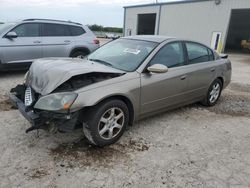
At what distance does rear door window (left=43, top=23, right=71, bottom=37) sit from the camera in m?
7.80

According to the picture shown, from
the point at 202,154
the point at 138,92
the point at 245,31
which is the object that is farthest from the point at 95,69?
the point at 245,31

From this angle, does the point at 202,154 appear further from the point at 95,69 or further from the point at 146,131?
the point at 95,69

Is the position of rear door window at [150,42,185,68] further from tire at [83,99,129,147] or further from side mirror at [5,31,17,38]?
side mirror at [5,31,17,38]

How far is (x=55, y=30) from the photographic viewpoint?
26.3 ft

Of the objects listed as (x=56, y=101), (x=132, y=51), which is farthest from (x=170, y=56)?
(x=56, y=101)

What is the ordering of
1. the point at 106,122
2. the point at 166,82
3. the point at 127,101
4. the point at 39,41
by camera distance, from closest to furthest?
1. the point at 106,122
2. the point at 127,101
3. the point at 166,82
4. the point at 39,41

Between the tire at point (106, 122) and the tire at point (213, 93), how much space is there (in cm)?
253

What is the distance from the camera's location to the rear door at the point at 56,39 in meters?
7.73

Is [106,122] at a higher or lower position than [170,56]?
lower

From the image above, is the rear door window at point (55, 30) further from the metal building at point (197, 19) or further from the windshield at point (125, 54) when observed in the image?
the metal building at point (197, 19)

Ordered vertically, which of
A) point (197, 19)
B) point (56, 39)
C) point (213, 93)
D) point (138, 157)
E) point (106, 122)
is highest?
point (197, 19)

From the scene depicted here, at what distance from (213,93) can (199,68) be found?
3.26 ft

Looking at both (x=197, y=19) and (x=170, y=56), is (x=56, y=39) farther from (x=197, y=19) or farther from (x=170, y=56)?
(x=197, y=19)

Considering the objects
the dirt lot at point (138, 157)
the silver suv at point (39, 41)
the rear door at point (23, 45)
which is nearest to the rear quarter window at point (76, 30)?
the silver suv at point (39, 41)
